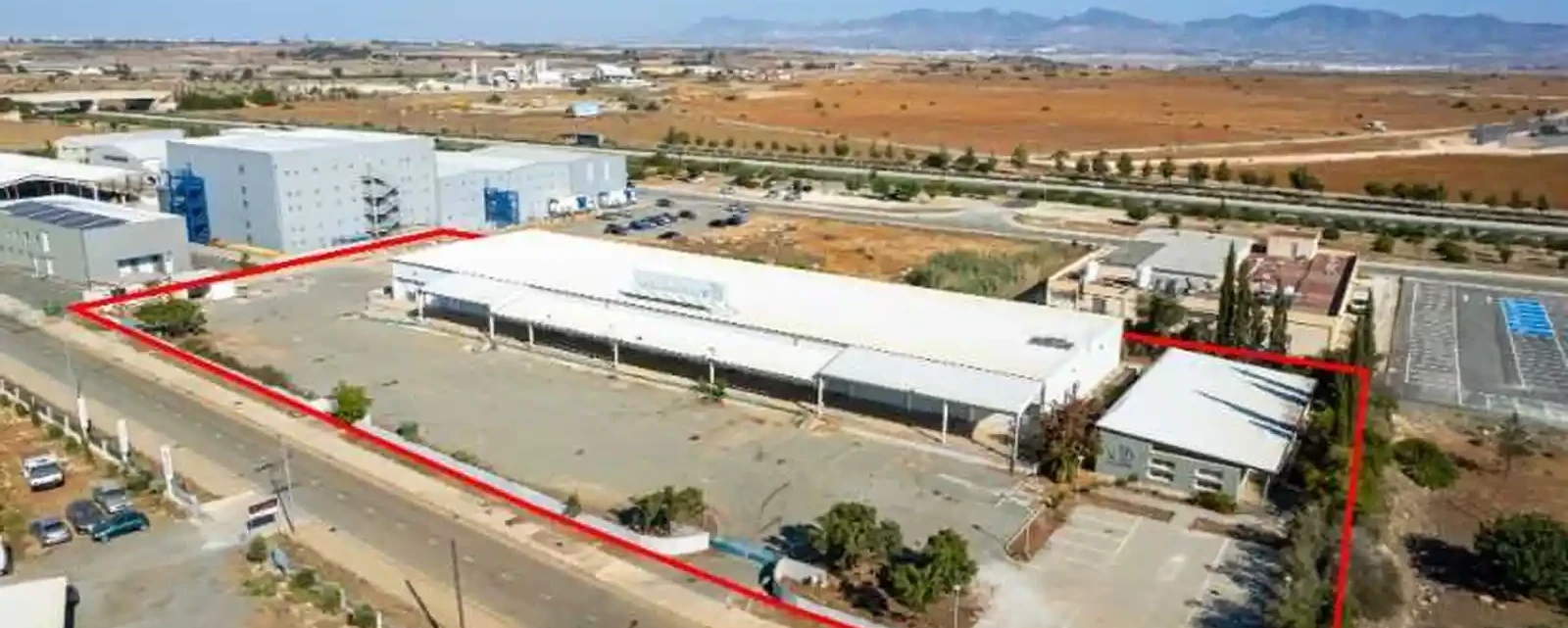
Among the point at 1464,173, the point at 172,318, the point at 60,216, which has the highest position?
the point at 60,216

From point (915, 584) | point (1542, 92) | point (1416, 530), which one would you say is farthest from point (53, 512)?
point (1542, 92)

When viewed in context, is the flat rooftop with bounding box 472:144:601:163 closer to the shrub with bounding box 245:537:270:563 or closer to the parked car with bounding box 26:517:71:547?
the parked car with bounding box 26:517:71:547

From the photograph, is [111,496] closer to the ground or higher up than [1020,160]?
closer to the ground

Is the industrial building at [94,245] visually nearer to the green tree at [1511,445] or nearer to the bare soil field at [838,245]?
the bare soil field at [838,245]

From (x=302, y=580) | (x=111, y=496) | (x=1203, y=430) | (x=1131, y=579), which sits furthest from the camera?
(x=1203, y=430)

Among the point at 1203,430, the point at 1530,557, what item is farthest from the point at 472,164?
the point at 1530,557

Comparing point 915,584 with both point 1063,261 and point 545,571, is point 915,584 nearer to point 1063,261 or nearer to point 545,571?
point 545,571

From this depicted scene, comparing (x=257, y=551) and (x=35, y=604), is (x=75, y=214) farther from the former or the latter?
(x=35, y=604)

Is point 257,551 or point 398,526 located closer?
point 257,551
